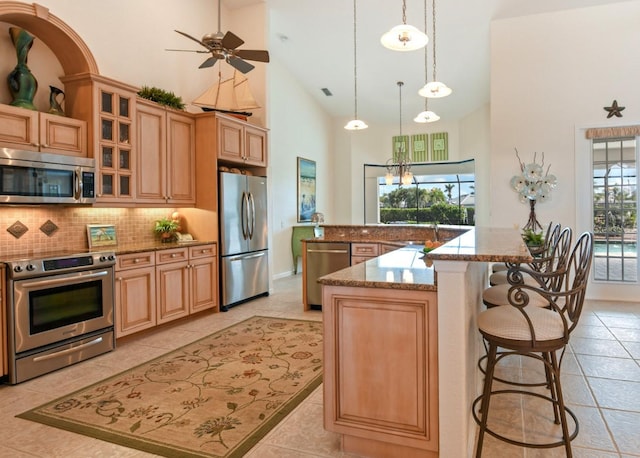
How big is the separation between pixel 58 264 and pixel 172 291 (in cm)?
137

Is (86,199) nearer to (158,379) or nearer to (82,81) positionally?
(82,81)

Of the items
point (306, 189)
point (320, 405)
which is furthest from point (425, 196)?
point (320, 405)

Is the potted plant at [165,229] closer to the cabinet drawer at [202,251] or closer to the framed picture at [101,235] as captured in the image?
the cabinet drawer at [202,251]

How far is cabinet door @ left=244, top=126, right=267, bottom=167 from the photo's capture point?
229 inches

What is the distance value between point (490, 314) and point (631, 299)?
495cm

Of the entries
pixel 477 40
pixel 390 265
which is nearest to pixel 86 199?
pixel 390 265

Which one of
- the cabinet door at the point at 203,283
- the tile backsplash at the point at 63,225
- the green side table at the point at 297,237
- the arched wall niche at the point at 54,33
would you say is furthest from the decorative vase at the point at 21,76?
the green side table at the point at 297,237

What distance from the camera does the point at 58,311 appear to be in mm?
3387

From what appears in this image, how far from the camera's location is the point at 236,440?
90.0 inches

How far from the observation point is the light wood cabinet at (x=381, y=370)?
1923 mm

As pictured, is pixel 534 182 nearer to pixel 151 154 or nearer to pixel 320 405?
pixel 320 405

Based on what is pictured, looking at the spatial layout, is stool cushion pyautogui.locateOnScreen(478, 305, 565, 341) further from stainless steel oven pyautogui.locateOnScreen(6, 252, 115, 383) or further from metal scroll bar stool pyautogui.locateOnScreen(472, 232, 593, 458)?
stainless steel oven pyautogui.locateOnScreen(6, 252, 115, 383)

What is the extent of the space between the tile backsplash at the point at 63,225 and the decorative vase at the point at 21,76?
94cm

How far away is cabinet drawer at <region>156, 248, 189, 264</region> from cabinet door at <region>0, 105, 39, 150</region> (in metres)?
1.51
